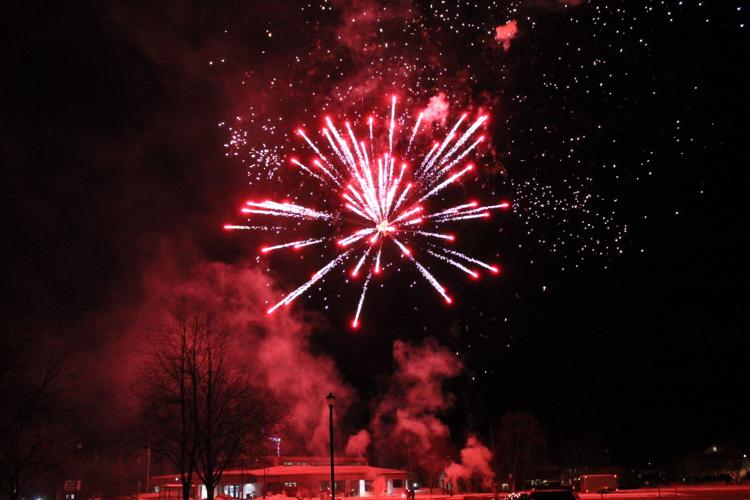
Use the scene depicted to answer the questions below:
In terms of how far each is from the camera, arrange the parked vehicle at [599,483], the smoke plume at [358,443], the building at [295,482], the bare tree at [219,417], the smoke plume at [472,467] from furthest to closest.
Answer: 1. the smoke plume at [358,443]
2. the smoke plume at [472,467]
3. the building at [295,482]
4. the parked vehicle at [599,483]
5. the bare tree at [219,417]

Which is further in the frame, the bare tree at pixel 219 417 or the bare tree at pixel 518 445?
the bare tree at pixel 518 445

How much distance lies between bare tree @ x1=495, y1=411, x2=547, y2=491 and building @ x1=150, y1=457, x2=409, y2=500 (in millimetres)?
11529

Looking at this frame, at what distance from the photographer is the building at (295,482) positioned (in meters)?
65.1

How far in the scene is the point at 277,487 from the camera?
6612cm

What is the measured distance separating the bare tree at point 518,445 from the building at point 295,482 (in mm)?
11529

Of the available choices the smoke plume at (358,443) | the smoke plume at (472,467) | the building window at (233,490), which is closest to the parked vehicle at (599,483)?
the smoke plume at (472,467)

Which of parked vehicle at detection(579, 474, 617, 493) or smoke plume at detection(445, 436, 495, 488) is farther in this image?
smoke plume at detection(445, 436, 495, 488)

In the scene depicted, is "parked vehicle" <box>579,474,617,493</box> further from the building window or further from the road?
the building window

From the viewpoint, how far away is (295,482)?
66.4 m

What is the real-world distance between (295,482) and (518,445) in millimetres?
25761

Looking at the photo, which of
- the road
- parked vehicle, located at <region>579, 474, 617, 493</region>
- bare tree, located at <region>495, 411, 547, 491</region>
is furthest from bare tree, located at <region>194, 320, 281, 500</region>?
bare tree, located at <region>495, 411, 547, 491</region>

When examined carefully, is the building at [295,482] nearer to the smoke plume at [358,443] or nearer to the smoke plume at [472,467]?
the smoke plume at [472,467]

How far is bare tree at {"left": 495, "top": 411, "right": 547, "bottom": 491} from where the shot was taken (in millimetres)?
75188

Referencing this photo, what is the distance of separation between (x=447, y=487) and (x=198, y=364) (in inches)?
2031
